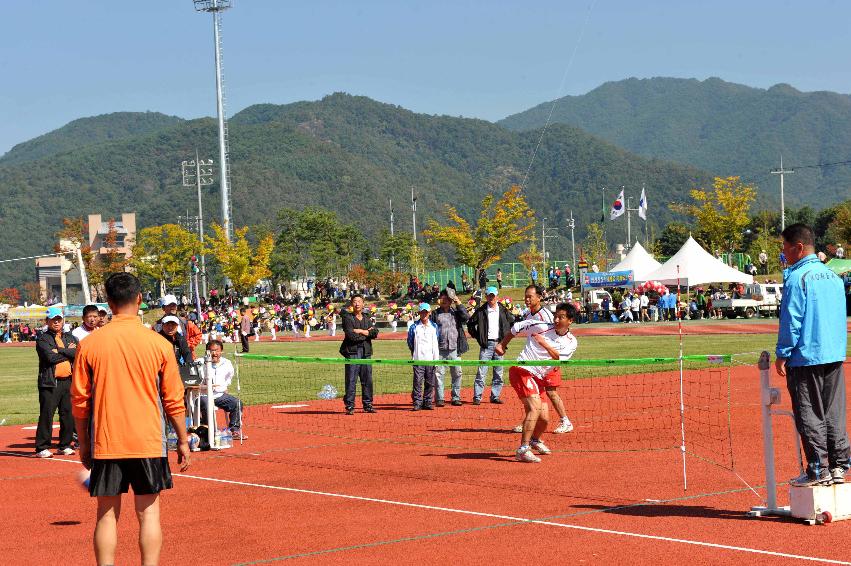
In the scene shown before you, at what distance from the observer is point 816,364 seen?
27.7 feet

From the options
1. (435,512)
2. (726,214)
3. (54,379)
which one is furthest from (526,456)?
(726,214)

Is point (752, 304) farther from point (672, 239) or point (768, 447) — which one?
point (672, 239)

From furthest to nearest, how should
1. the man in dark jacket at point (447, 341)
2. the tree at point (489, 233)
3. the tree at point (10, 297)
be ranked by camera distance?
the tree at point (10, 297) → the tree at point (489, 233) → the man in dark jacket at point (447, 341)

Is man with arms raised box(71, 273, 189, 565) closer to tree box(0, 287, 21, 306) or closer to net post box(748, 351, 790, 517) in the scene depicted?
net post box(748, 351, 790, 517)

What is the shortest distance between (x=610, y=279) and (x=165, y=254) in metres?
53.3

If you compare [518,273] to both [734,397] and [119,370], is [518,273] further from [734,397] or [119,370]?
[119,370]

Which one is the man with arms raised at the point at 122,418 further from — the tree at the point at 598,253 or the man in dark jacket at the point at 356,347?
the tree at the point at 598,253

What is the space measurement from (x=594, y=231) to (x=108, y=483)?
98799 mm

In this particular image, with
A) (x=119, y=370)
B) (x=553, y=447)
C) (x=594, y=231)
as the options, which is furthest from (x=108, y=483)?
(x=594, y=231)

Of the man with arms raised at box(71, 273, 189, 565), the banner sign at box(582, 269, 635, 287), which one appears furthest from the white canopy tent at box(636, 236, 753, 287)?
the man with arms raised at box(71, 273, 189, 565)

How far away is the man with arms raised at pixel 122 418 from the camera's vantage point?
6.65 meters

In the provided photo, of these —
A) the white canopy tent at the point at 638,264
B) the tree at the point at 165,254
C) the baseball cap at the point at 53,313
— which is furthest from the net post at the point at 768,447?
the tree at the point at 165,254

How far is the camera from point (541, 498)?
389 inches

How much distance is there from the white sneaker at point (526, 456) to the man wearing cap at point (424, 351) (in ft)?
19.6
